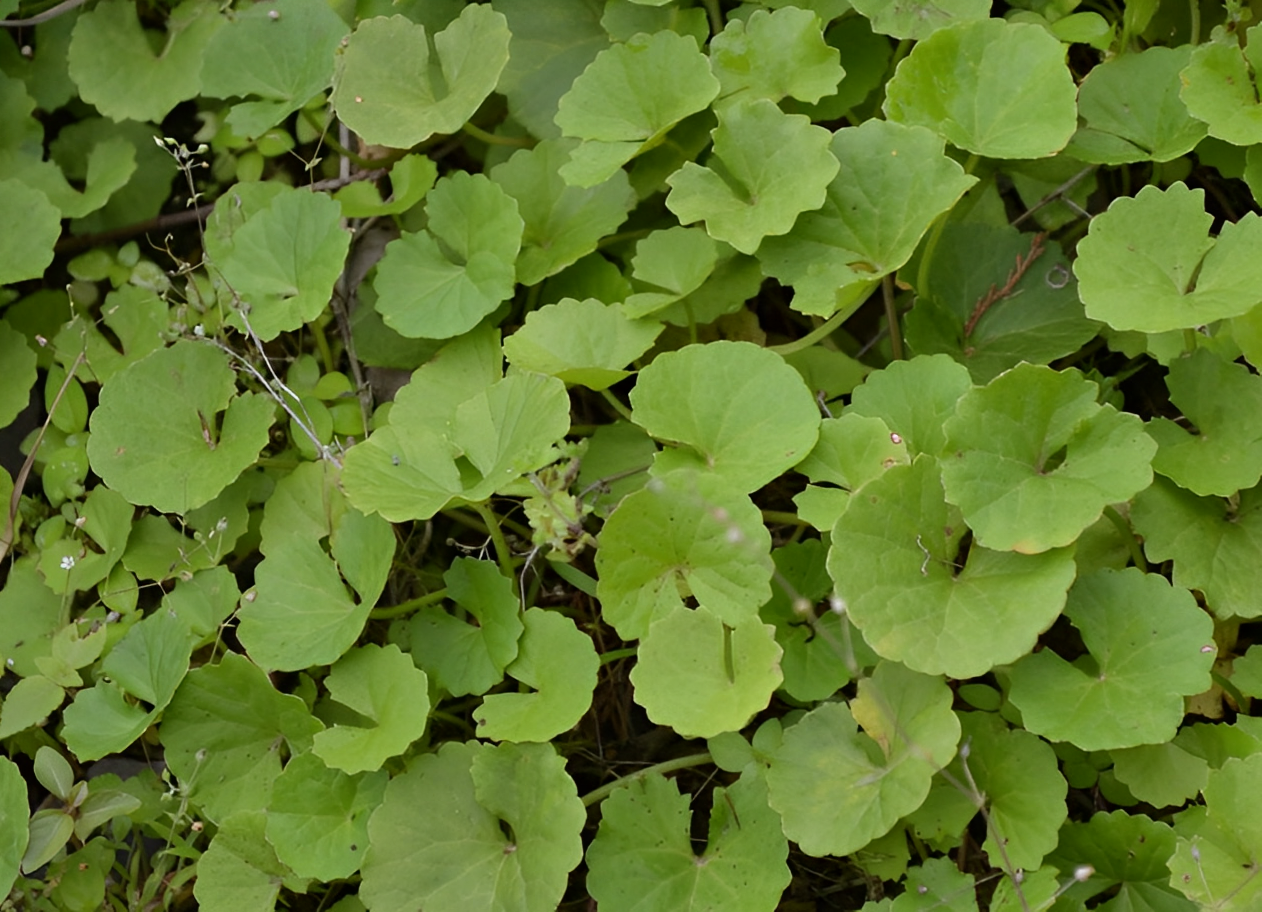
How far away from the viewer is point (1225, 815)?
1.25 metres

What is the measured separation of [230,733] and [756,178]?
1.15 metres

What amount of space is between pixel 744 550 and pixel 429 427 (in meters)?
0.59

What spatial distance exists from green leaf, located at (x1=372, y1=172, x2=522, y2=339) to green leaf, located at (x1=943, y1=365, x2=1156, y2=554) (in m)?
0.78

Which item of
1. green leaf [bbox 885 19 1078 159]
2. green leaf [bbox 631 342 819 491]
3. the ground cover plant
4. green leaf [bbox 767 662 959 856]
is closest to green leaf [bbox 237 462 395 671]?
the ground cover plant

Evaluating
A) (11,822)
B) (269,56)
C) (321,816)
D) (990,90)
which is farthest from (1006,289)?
(11,822)

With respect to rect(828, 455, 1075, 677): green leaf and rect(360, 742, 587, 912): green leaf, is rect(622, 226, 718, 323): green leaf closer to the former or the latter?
rect(828, 455, 1075, 677): green leaf

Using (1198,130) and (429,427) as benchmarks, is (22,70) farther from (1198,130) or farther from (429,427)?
(1198,130)

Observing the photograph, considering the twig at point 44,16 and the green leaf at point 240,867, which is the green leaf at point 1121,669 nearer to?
the green leaf at point 240,867

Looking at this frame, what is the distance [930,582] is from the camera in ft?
4.41

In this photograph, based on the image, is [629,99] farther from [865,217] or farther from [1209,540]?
[1209,540]

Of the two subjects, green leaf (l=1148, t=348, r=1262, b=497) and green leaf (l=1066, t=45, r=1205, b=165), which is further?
green leaf (l=1066, t=45, r=1205, b=165)

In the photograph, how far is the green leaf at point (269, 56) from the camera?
2008 millimetres

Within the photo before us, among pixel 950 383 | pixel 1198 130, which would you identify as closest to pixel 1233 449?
pixel 950 383

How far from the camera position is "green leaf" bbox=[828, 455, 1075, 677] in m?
1.28
